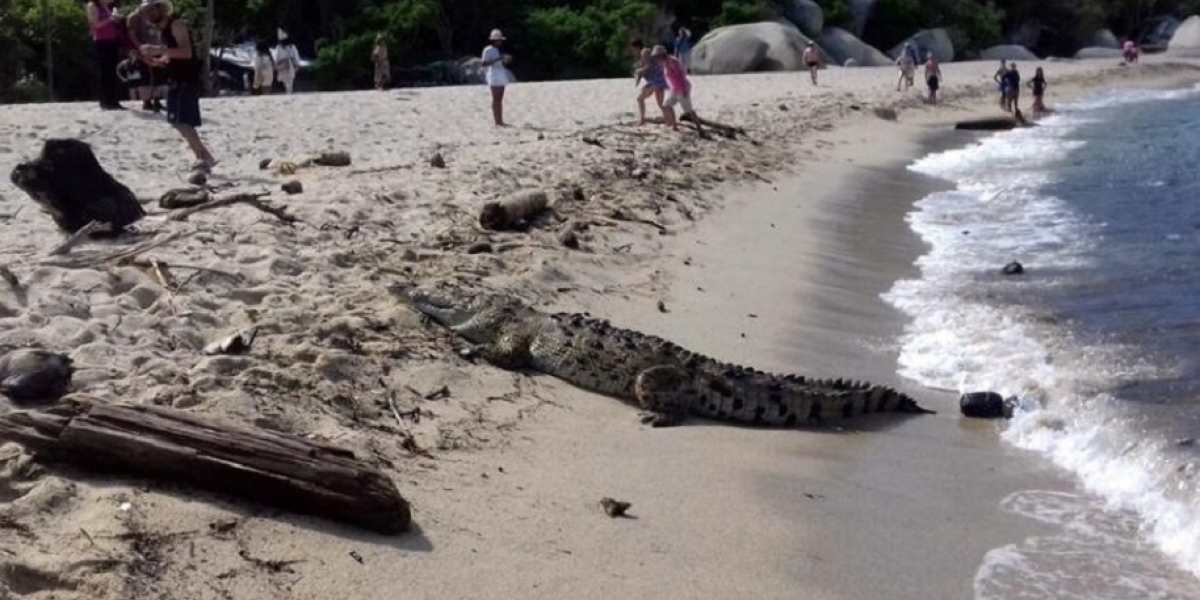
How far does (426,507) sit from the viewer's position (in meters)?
5.57

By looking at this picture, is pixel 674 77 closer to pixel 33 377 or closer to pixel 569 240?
pixel 569 240

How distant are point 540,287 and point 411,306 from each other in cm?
169

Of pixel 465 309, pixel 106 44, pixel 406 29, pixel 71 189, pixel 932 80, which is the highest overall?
pixel 406 29

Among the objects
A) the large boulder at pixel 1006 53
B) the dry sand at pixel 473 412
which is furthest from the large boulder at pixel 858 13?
the dry sand at pixel 473 412

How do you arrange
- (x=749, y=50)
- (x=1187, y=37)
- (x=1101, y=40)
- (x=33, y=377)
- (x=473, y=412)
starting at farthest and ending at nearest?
(x=1187, y=37)
(x=1101, y=40)
(x=749, y=50)
(x=473, y=412)
(x=33, y=377)

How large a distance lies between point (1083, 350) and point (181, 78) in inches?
315

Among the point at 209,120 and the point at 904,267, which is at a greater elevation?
the point at 209,120

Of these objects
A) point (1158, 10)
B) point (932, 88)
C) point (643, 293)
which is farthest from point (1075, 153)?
point (1158, 10)

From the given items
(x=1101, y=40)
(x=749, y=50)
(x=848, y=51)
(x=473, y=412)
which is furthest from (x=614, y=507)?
(x=1101, y=40)

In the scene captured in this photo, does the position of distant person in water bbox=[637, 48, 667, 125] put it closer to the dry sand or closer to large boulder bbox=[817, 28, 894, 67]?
the dry sand

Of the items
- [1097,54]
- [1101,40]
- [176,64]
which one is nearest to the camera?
[176,64]

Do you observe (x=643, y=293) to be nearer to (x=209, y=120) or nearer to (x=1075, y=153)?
(x=209, y=120)

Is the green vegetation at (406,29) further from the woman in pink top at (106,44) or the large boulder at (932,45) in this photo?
the woman in pink top at (106,44)

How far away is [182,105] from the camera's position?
12.3m
